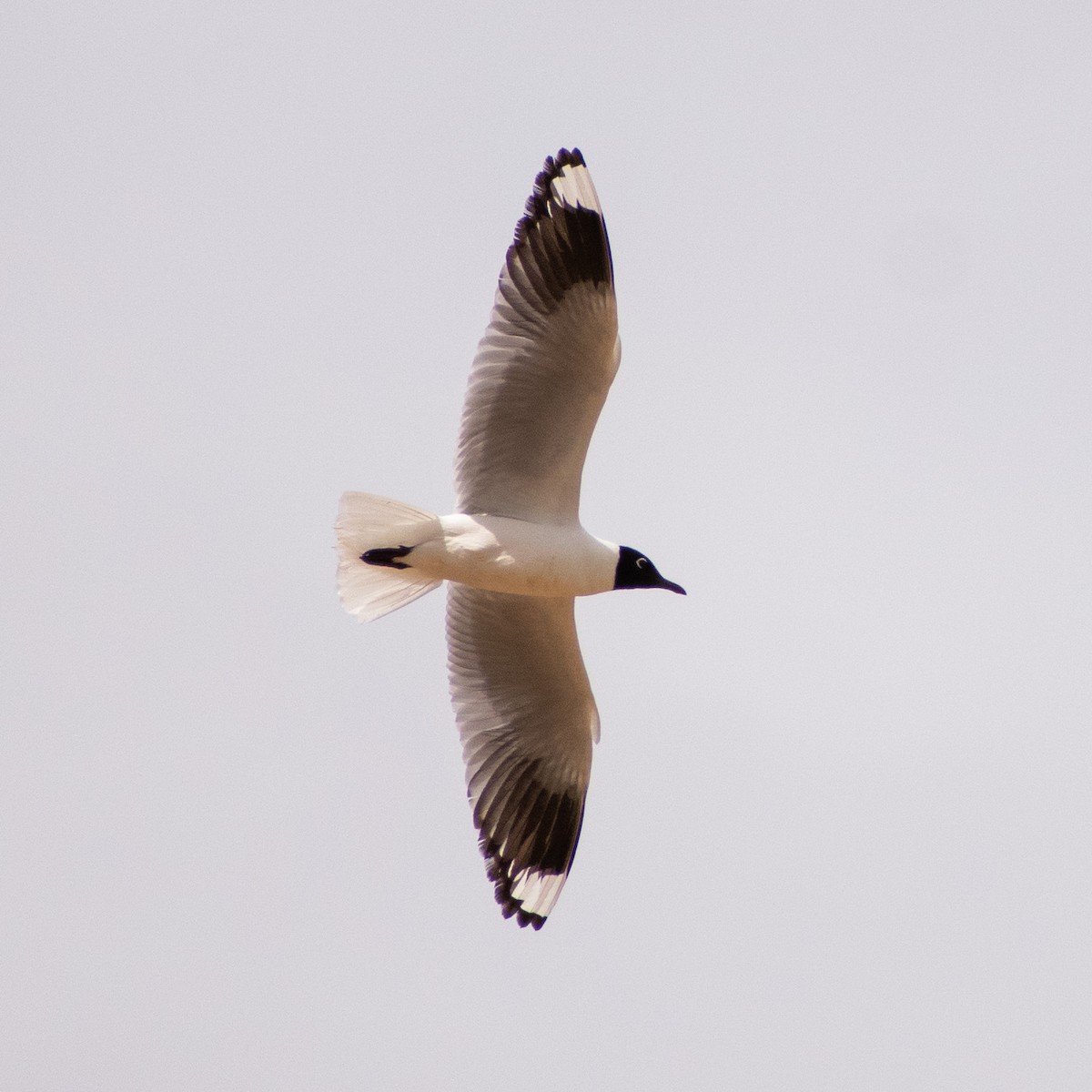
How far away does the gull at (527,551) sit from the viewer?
7.70m

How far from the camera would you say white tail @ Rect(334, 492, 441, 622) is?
7.77 m

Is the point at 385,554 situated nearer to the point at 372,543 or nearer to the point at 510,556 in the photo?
the point at 372,543

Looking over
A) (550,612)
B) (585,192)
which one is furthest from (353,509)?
(585,192)

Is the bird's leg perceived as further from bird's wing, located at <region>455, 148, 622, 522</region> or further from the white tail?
bird's wing, located at <region>455, 148, 622, 522</region>

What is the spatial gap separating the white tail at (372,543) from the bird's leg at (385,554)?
0.05 ft

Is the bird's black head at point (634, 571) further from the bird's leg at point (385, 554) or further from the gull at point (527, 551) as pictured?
the bird's leg at point (385, 554)

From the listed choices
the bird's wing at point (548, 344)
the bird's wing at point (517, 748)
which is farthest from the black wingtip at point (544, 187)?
the bird's wing at point (517, 748)

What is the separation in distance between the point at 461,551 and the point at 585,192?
64.4 inches

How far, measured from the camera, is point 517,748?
8.63 meters

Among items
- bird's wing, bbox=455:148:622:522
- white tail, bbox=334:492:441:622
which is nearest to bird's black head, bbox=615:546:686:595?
bird's wing, bbox=455:148:622:522

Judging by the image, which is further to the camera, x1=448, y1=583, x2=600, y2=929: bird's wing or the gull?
x1=448, y1=583, x2=600, y2=929: bird's wing

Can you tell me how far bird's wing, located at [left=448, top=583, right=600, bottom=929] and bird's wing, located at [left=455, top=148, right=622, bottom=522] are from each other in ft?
2.93

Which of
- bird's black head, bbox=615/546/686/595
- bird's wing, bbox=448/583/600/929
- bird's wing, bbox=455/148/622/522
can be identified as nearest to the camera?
bird's wing, bbox=455/148/622/522

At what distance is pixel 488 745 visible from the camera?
863 centimetres
